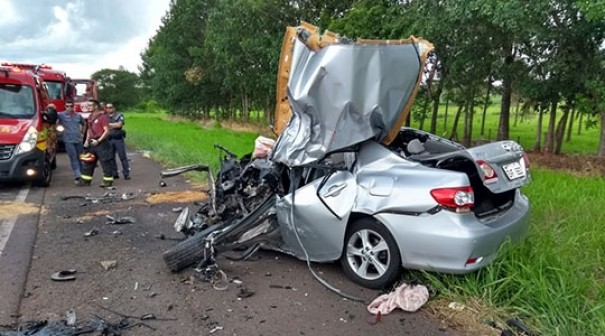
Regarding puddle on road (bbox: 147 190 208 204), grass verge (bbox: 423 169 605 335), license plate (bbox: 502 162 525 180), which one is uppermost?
license plate (bbox: 502 162 525 180)

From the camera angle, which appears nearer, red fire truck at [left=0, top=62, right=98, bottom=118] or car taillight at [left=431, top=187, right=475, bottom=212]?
car taillight at [left=431, top=187, right=475, bottom=212]

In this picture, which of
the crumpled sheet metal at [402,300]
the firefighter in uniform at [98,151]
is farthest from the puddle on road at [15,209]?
the crumpled sheet metal at [402,300]

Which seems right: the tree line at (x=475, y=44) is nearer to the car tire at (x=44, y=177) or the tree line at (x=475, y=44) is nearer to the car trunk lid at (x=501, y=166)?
the car trunk lid at (x=501, y=166)

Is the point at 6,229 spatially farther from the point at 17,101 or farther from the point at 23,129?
the point at 17,101

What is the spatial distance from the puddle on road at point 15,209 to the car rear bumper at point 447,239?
5.74 meters

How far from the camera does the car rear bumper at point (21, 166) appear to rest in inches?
363

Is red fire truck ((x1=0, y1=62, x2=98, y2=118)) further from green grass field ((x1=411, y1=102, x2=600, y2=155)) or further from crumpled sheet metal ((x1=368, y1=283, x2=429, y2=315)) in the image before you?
crumpled sheet metal ((x1=368, y1=283, x2=429, y2=315))

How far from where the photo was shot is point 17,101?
1004 cm

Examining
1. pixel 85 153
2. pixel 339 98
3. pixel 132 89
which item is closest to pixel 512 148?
pixel 339 98

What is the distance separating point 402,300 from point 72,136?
29.3ft

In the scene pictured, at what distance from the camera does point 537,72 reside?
16.8m

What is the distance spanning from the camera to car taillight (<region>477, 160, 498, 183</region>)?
13.7 ft

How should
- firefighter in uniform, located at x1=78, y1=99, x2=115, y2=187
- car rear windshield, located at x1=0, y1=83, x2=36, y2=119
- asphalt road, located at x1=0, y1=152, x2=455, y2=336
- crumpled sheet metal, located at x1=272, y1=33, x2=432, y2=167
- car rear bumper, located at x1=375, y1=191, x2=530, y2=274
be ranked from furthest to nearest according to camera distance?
firefighter in uniform, located at x1=78, y1=99, x2=115, y2=187, car rear windshield, located at x1=0, y1=83, x2=36, y2=119, crumpled sheet metal, located at x1=272, y1=33, x2=432, y2=167, car rear bumper, located at x1=375, y1=191, x2=530, y2=274, asphalt road, located at x1=0, y1=152, x2=455, y2=336

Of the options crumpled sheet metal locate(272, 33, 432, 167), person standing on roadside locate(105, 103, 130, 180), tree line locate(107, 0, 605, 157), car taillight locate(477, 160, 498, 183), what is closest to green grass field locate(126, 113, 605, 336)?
car taillight locate(477, 160, 498, 183)
